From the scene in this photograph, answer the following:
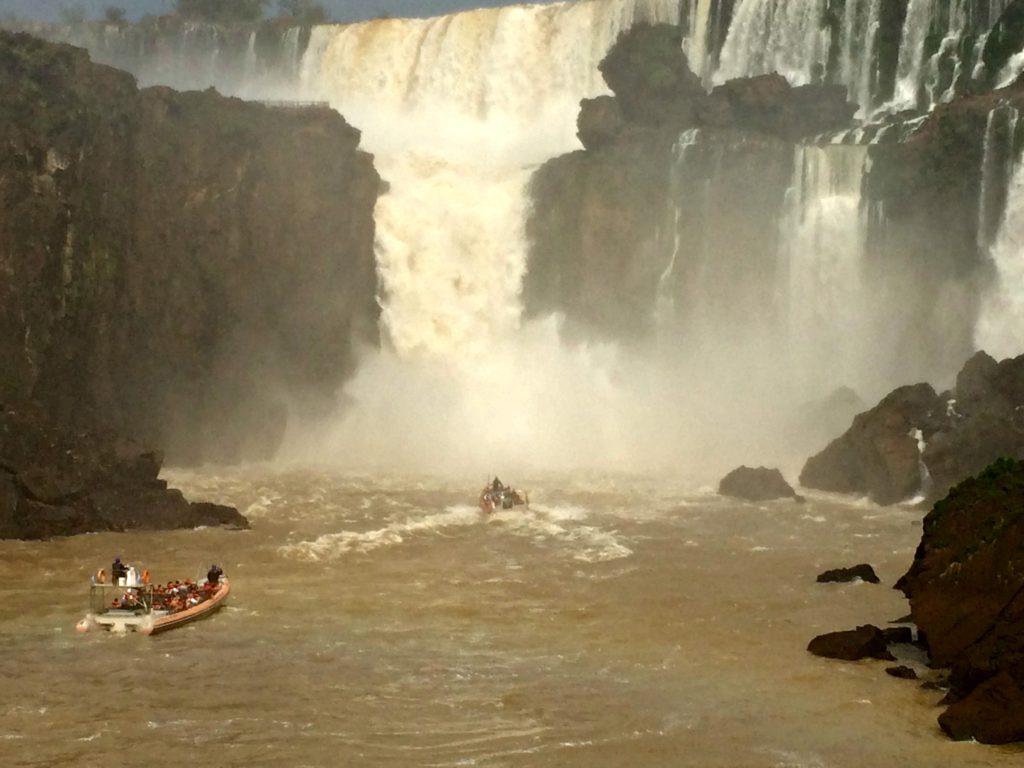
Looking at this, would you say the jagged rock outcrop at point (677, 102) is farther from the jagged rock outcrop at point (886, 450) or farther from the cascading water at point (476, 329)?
the jagged rock outcrop at point (886, 450)

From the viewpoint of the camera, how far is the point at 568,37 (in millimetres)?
66188

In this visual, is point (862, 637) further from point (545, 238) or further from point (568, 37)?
point (568, 37)

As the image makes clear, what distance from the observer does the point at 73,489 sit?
34.0 m

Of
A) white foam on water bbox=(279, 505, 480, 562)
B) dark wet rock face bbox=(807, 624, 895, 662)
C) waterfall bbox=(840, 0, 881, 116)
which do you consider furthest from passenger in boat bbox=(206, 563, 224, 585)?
waterfall bbox=(840, 0, 881, 116)

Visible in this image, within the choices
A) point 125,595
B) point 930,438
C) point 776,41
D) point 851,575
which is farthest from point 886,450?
point 776,41

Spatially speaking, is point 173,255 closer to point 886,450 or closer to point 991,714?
point 886,450

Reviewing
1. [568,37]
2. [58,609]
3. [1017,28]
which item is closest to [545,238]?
[568,37]

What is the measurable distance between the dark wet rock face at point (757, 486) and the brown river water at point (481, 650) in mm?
2323

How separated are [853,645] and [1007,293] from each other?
27.6 m

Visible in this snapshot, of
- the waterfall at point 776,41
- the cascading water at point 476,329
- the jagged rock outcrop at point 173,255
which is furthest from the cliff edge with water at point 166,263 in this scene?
the waterfall at point 776,41

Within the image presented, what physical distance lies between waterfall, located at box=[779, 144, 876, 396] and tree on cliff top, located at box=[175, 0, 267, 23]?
59.8 meters

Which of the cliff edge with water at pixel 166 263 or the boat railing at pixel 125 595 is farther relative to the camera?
the cliff edge with water at pixel 166 263

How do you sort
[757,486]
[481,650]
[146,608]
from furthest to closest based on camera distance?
[757,486]
[146,608]
[481,650]

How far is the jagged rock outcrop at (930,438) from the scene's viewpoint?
36719 mm
